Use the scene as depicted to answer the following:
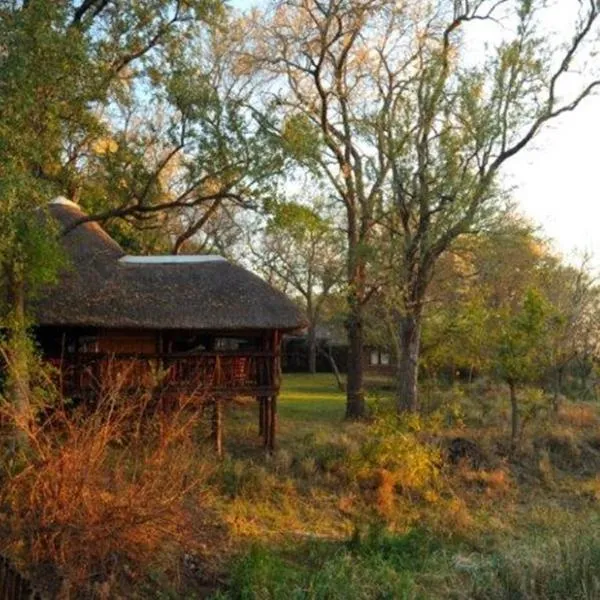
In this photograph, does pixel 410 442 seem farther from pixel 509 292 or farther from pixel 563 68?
pixel 509 292

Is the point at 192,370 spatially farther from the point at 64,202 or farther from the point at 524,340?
the point at 524,340

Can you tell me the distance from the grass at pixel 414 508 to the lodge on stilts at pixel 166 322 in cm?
171

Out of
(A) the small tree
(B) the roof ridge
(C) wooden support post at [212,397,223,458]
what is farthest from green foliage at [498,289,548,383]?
(B) the roof ridge

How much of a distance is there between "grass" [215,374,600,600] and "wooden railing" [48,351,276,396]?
149 centimetres

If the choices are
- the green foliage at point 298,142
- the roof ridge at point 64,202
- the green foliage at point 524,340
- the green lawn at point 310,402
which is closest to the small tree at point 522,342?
the green foliage at point 524,340

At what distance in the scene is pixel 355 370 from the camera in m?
22.3

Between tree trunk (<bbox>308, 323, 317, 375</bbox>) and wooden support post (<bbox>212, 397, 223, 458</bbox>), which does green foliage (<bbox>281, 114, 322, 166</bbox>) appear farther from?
tree trunk (<bbox>308, 323, 317, 375</bbox>)

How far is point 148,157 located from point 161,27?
2.47 m

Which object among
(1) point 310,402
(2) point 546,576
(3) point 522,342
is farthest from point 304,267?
(2) point 546,576

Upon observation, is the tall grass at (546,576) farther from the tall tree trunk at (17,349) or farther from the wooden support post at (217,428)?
the wooden support post at (217,428)

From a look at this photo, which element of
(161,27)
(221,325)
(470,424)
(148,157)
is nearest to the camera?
(161,27)

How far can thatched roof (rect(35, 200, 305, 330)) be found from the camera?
1578 centimetres

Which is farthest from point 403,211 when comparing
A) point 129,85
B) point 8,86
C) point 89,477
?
point 89,477

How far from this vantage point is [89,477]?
25.8 feet
